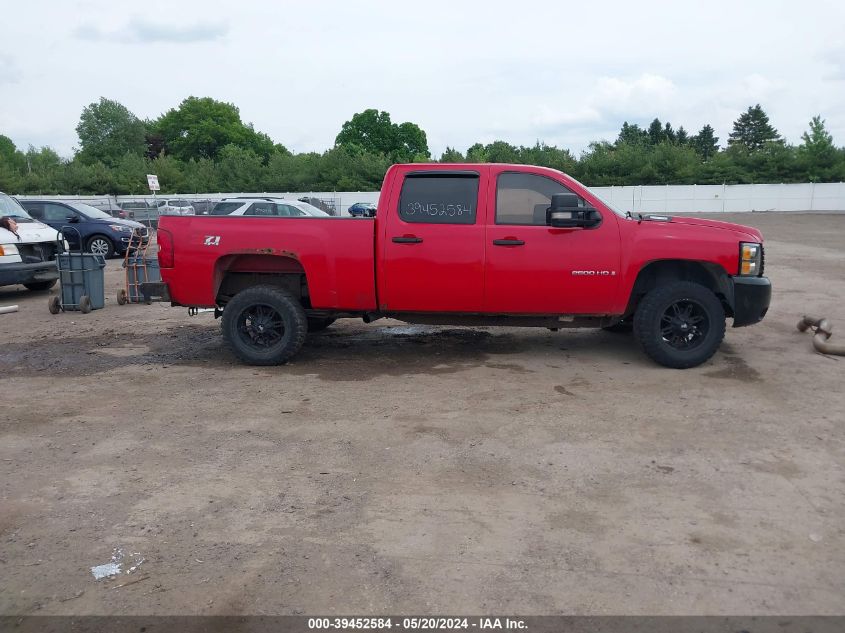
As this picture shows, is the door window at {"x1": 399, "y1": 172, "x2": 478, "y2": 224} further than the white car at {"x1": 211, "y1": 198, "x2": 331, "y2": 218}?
No

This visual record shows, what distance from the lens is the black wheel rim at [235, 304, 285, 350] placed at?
7.35 meters

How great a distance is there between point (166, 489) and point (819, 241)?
2329 cm

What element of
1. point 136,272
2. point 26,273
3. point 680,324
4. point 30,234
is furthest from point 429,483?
point 30,234

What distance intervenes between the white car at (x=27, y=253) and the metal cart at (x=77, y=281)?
1184 millimetres

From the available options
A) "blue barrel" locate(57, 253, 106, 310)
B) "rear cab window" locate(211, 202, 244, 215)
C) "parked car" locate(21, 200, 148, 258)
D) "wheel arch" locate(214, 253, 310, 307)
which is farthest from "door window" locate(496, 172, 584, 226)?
"parked car" locate(21, 200, 148, 258)

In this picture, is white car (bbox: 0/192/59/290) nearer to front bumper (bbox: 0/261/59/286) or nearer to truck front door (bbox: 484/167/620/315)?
front bumper (bbox: 0/261/59/286)

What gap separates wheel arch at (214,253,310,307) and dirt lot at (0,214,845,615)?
0.78 metres

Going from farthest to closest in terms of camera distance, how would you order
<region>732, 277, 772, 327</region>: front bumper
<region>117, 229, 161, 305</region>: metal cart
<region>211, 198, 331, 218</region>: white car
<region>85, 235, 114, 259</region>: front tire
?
<region>85, 235, 114, 259</region>: front tire, <region>211, 198, 331, 218</region>: white car, <region>117, 229, 161, 305</region>: metal cart, <region>732, 277, 772, 327</region>: front bumper

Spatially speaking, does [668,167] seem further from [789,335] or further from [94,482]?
[94,482]

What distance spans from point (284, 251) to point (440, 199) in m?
1.66

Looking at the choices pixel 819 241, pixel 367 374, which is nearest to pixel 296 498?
pixel 367 374

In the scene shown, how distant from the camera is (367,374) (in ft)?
23.1

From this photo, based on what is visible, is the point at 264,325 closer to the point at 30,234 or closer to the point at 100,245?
the point at 30,234

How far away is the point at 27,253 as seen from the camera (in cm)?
1214
